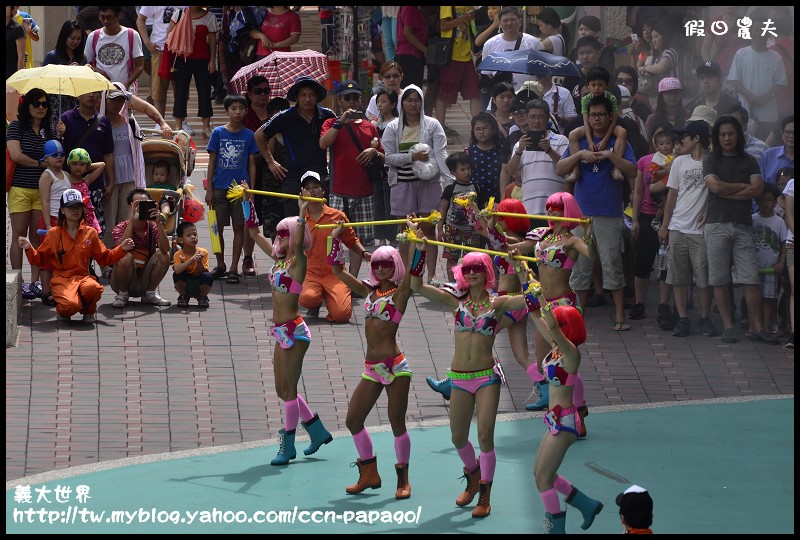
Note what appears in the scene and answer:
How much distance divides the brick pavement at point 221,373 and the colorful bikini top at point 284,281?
4.37 ft

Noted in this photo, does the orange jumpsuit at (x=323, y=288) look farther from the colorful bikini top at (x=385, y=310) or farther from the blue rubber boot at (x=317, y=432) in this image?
the colorful bikini top at (x=385, y=310)

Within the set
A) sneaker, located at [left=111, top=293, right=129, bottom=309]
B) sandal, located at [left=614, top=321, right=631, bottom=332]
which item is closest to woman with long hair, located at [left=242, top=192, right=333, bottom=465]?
sneaker, located at [left=111, top=293, right=129, bottom=309]

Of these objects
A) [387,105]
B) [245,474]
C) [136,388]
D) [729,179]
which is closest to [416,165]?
[387,105]

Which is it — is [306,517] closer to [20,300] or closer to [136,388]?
[136,388]

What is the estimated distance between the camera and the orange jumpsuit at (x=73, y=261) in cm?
1427

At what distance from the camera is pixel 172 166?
1656 centimetres

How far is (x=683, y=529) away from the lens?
992cm

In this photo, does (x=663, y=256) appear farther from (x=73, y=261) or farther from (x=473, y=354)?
(x=73, y=261)

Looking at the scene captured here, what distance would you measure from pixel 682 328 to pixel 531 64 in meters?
3.65

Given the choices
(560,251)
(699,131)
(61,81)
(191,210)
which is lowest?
(191,210)

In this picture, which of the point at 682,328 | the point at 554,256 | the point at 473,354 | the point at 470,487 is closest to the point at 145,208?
the point at 554,256

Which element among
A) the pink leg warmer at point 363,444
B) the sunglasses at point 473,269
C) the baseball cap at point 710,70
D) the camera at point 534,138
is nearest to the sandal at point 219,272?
the camera at point 534,138

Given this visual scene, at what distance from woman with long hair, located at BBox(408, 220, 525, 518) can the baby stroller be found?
6.07m

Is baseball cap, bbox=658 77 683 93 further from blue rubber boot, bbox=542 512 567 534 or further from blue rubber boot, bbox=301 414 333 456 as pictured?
blue rubber boot, bbox=542 512 567 534
